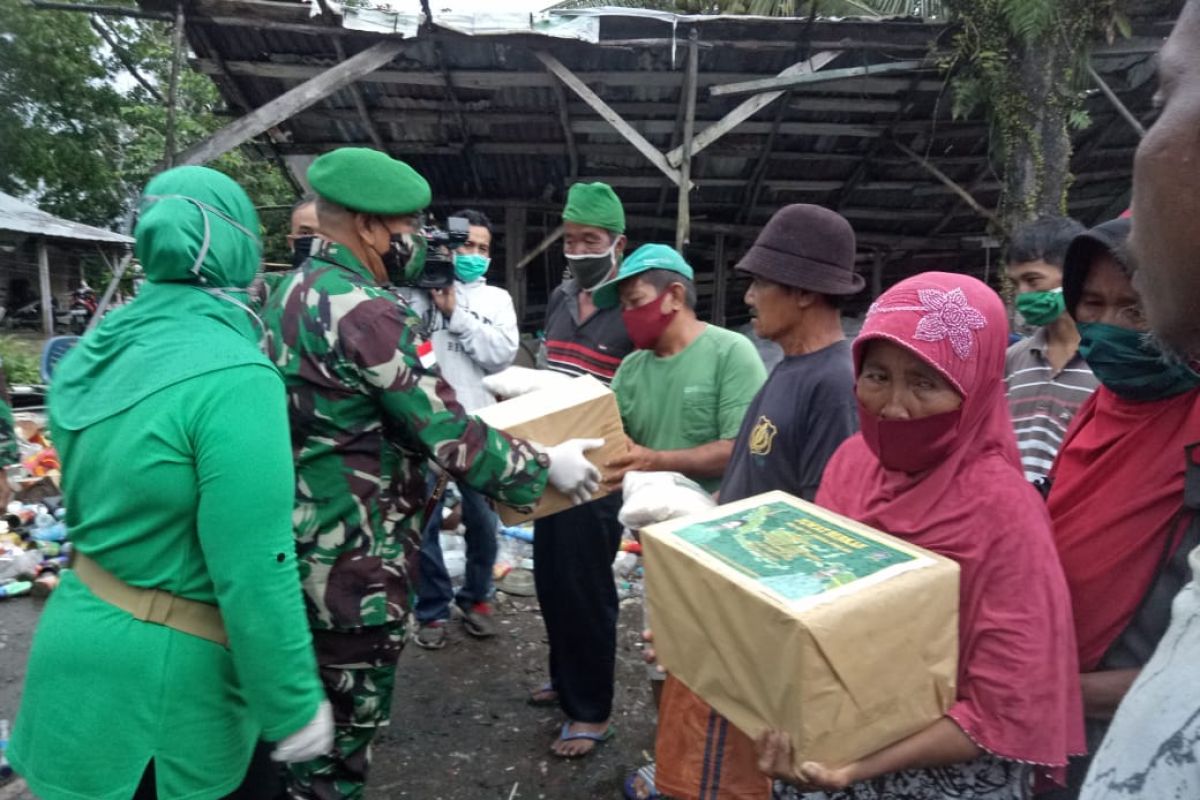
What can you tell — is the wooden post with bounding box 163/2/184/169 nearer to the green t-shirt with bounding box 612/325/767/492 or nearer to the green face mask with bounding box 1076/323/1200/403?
the green t-shirt with bounding box 612/325/767/492

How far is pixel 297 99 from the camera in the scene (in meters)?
6.02

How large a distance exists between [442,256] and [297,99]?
341cm

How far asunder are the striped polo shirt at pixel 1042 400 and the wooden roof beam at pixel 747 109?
13.7 feet

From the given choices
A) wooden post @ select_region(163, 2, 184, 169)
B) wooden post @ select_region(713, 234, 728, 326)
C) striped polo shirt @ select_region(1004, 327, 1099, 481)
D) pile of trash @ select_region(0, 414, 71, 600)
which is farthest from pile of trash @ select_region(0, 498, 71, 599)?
wooden post @ select_region(713, 234, 728, 326)

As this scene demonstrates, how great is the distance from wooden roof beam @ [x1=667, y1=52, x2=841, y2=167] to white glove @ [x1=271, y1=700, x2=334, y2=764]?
5851 millimetres

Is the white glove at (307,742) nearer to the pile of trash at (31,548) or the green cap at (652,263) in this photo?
the green cap at (652,263)

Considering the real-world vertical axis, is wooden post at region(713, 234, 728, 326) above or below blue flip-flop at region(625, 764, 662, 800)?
above

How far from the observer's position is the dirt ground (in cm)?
300

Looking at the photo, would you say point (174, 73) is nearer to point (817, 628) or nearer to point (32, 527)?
point (32, 527)

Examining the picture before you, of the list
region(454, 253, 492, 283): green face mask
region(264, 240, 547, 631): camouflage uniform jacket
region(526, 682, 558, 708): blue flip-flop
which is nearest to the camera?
region(264, 240, 547, 631): camouflage uniform jacket

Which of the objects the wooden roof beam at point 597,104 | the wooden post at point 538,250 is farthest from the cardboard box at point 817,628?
the wooden post at point 538,250

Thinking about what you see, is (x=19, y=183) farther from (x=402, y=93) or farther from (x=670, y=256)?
(x=670, y=256)

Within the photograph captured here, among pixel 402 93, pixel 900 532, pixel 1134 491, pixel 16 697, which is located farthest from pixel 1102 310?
pixel 402 93

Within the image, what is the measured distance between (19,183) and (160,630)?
27.6 metres
